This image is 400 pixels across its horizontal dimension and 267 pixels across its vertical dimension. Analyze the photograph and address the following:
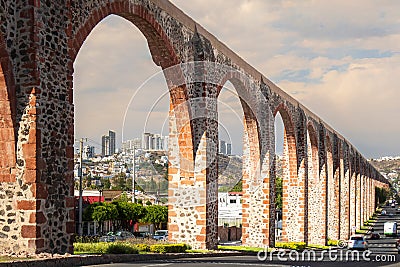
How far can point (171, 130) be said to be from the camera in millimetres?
18266

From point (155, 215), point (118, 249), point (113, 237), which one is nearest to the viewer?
point (118, 249)

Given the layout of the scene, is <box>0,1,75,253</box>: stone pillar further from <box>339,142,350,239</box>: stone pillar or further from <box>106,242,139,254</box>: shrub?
<box>339,142,350,239</box>: stone pillar

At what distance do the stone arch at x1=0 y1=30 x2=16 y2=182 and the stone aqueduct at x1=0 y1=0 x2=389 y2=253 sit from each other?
2cm

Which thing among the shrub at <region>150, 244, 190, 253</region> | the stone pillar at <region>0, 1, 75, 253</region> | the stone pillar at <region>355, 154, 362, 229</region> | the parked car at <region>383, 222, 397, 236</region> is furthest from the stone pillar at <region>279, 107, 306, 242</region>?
the stone pillar at <region>355, 154, 362, 229</region>

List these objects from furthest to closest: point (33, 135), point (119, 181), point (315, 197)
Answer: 1. point (119, 181)
2. point (315, 197)
3. point (33, 135)

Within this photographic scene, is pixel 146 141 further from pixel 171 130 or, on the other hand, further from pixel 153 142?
pixel 171 130

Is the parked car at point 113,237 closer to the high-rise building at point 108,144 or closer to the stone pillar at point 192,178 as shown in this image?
the stone pillar at point 192,178

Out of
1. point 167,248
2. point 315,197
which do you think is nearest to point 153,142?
point 167,248

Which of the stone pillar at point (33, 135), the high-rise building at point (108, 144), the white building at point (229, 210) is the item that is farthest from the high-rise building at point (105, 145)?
the stone pillar at point (33, 135)

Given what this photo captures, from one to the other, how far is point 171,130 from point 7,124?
745 cm

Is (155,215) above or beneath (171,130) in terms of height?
beneath

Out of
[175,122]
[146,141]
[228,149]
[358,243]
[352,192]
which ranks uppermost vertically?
[175,122]

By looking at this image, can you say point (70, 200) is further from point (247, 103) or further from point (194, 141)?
point (247, 103)

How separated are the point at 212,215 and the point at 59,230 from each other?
769 cm
